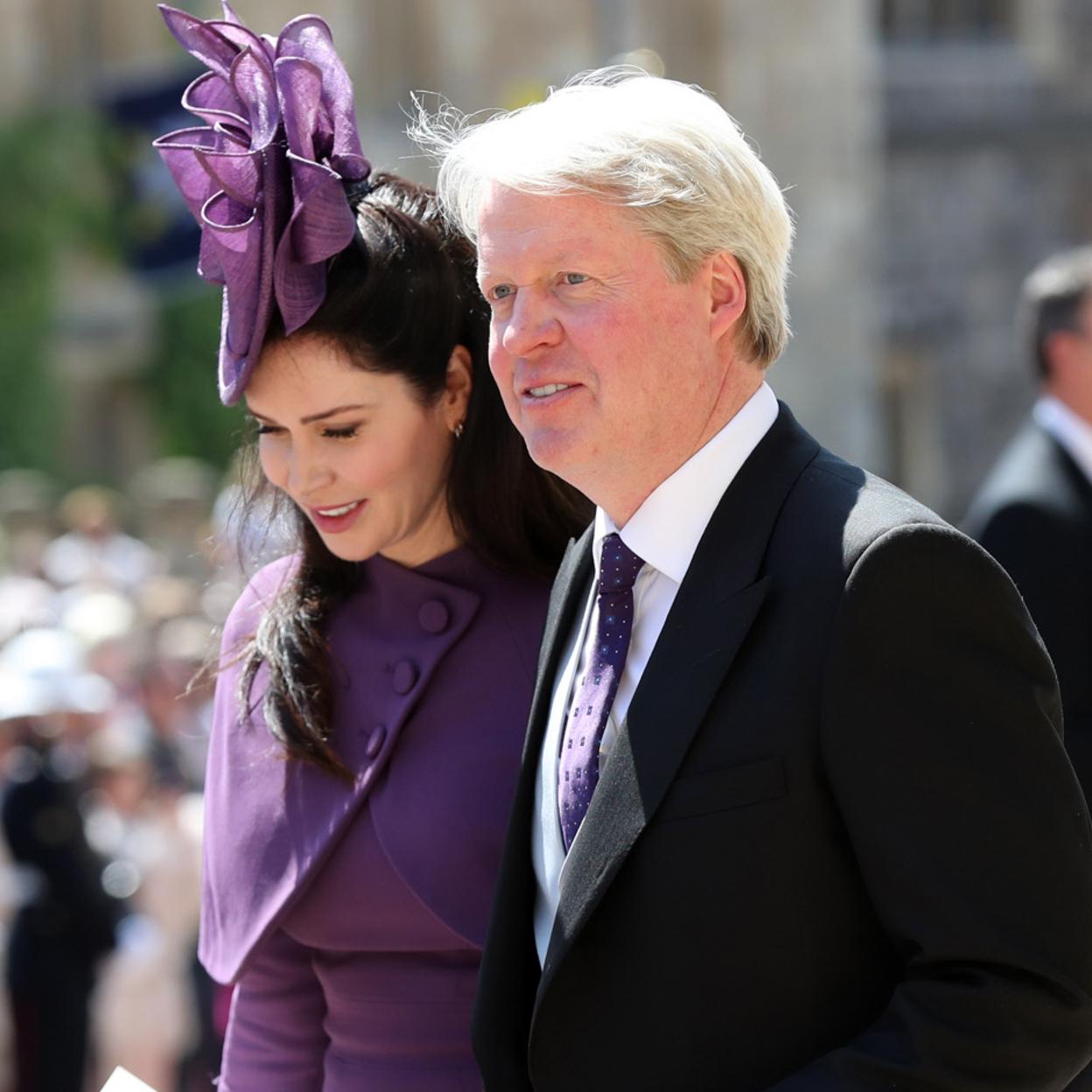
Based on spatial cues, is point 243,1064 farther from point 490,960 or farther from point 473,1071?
point 490,960

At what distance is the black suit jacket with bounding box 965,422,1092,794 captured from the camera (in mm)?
3996

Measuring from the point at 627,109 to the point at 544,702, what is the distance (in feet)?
2.35

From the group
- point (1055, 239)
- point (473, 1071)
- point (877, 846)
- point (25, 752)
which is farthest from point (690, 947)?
point (1055, 239)

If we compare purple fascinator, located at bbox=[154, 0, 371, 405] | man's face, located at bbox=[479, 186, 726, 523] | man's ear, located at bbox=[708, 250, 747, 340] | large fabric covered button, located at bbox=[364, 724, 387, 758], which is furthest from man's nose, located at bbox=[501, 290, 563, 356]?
large fabric covered button, located at bbox=[364, 724, 387, 758]

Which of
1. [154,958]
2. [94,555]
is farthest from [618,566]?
[94,555]

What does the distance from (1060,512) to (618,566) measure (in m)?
2.32

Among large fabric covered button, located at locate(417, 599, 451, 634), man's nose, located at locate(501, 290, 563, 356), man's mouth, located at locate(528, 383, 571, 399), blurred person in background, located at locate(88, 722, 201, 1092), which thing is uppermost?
man's nose, located at locate(501, 290, 563, 356)

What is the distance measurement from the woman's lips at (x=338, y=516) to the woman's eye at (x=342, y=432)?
96mm

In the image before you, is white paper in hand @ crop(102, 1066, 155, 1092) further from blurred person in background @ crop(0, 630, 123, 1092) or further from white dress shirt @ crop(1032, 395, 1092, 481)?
blurred person in background @ crop(0, 630, 123, 1092)

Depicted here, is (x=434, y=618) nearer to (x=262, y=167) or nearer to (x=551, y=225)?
(x=262, y=167)

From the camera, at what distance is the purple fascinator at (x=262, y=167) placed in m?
2.63

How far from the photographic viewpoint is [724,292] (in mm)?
2137

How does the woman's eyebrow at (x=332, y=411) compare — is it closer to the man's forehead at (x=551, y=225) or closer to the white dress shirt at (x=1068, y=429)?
the man's forehead at (x=551, y=225)

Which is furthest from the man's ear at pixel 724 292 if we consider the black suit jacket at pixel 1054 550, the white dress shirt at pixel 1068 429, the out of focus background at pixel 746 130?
the out of focus background at pixel 746 130
